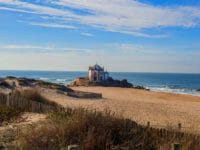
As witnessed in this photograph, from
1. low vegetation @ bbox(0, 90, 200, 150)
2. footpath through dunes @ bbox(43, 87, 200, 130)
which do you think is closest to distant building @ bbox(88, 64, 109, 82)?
footpath through dunes @ bbox(43, 87, 200, 130)

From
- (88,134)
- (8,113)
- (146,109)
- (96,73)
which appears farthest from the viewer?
(96,73)

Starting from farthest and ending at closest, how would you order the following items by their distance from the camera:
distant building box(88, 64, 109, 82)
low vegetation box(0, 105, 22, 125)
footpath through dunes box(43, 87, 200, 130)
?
1. distant building box(88, 64, 109, 82)
2. footpath through dunes box(43, 87, 200, 130)
3. low vegetation box(0, 105, 22, 125)

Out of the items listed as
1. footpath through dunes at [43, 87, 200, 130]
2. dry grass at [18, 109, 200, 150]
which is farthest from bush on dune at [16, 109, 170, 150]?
footpath through dunes at [43, 87, 200, 130]

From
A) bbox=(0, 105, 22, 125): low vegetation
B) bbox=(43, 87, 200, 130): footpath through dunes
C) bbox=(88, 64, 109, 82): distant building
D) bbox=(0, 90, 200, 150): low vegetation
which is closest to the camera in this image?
bbox=(0, 90, 200, 150): low vegetation

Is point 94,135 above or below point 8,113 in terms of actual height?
above

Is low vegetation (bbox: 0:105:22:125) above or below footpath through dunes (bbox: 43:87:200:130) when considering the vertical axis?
above

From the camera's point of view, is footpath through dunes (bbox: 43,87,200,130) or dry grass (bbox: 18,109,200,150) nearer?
dry grass (bbox: 18,109,200,150)

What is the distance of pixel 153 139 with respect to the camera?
29.8 ft

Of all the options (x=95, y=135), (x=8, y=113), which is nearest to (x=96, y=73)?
(x=8, y=113)

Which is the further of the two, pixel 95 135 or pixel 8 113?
pixel 8 113

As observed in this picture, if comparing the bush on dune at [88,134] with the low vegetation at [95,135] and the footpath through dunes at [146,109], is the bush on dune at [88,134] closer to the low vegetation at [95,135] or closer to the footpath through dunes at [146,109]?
the low vegetation at [95,135]

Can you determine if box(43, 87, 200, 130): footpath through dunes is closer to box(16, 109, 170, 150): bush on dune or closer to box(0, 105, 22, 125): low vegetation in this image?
box(16, 109, 170, 150): bush on dune

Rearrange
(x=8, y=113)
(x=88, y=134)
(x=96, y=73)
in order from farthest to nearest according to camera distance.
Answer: (x=96, y=73) < (x=8, y=113) < (x=88, y=134)

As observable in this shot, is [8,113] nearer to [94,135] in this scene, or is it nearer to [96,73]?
[94,135]
